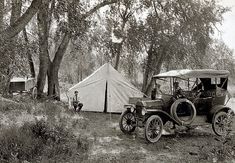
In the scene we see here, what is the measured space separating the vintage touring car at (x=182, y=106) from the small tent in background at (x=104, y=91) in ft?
12.3

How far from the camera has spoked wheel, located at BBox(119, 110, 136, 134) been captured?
32.5 feet

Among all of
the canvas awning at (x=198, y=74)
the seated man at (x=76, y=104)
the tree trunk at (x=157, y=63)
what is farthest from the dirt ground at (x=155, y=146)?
the tree trunk at (x=157, y=63)

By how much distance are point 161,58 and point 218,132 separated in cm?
907

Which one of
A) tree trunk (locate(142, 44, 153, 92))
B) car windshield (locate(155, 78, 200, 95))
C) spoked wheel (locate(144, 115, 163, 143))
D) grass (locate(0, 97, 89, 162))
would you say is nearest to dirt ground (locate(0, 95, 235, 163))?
spoked wheel (locate(144, 115, 163, 143))

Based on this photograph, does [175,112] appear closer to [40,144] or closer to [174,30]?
[40,144]

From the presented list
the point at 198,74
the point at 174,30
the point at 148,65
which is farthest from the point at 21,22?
the point at 148,65

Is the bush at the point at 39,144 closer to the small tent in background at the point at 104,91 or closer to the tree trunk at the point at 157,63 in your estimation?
the small tent in background at the point at 104,91

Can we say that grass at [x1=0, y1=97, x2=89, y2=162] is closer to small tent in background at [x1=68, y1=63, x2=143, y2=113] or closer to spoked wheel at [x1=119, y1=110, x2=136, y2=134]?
spoked wheel at [x1=119, y1=110, x2=136, y2=134]

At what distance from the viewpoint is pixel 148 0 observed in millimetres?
14211

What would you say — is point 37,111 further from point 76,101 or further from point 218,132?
point 218,132

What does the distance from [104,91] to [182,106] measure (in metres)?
5.25

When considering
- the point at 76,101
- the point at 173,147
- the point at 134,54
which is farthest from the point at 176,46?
the point at 173,147

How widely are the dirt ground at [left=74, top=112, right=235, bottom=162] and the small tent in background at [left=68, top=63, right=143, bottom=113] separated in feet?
9.75

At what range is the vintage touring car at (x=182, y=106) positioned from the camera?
30.4ft
